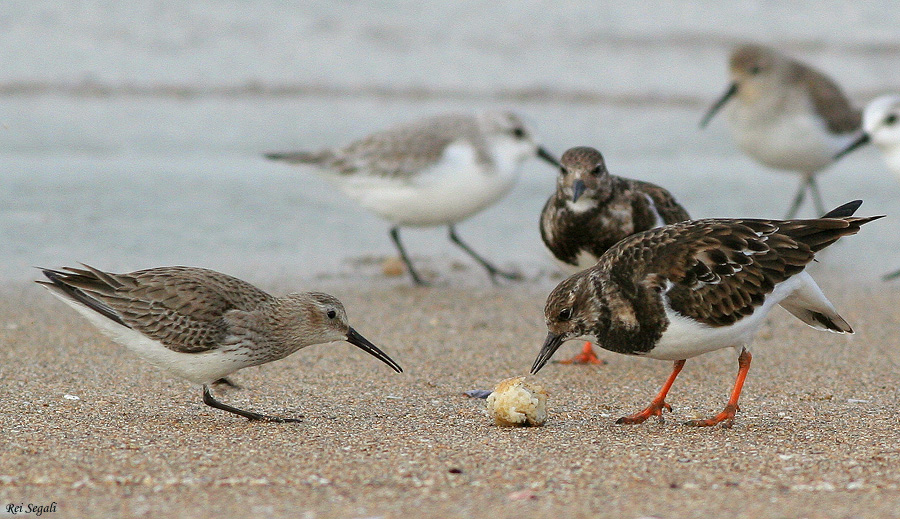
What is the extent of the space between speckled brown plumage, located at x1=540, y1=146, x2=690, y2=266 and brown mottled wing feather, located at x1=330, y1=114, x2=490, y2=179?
2133mm

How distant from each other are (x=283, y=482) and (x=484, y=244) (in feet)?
17.0

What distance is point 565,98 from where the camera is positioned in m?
12.8

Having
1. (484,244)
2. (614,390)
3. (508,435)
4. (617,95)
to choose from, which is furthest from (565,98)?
(508,435)

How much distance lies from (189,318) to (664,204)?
100 inches

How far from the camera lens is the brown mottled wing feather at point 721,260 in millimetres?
4113

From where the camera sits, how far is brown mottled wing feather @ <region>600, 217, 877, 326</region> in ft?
13.5

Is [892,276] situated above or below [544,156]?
below

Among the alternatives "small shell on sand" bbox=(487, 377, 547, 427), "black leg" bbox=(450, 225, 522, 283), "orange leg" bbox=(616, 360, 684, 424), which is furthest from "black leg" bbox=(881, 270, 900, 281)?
"small shell on sand" bbox=(487, 377, 547, 427)

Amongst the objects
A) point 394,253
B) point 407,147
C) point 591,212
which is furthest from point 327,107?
point 591,212

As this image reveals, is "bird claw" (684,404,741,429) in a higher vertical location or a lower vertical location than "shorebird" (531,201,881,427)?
lower

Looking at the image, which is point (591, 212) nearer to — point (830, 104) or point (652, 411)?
point (652, 411)

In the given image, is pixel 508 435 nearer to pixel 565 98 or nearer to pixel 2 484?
pixel 2 484

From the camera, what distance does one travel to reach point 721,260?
4.20 metres

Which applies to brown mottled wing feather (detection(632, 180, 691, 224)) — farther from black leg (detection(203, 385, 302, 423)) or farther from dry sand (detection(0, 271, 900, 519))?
black leg (detection(203, 385, 302, 423))
